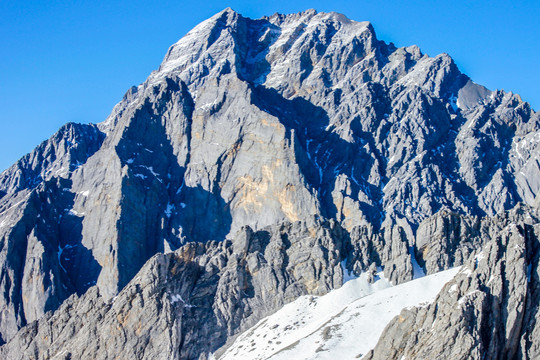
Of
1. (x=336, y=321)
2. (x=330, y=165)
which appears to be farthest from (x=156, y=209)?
(x=336, y=321)

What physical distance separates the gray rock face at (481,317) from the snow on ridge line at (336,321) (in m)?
8.42

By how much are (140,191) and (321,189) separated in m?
44.3

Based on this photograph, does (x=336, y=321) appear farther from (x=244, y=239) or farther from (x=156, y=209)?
(x=156, y=209)

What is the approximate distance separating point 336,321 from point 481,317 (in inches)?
1153

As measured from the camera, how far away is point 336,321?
111 metres

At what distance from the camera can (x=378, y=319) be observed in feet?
357

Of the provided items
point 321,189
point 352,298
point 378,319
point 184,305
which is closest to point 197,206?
point 321,189

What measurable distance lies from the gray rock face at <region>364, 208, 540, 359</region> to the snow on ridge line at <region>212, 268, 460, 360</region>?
27.6 feet

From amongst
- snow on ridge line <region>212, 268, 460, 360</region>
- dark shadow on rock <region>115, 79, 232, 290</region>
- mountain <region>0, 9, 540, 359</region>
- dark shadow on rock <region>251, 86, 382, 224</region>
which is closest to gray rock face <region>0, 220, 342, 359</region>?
mountain <region>0, 9, 540, 359</region>

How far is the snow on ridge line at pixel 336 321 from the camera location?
10444cm

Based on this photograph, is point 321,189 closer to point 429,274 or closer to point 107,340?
point 429,274

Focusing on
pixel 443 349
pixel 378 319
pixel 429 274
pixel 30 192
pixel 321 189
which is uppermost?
pixel 30 192

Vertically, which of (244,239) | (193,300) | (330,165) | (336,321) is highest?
(330,165)

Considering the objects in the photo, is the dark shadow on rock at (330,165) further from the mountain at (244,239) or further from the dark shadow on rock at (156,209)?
the dark shadow on rock at (156,209)
